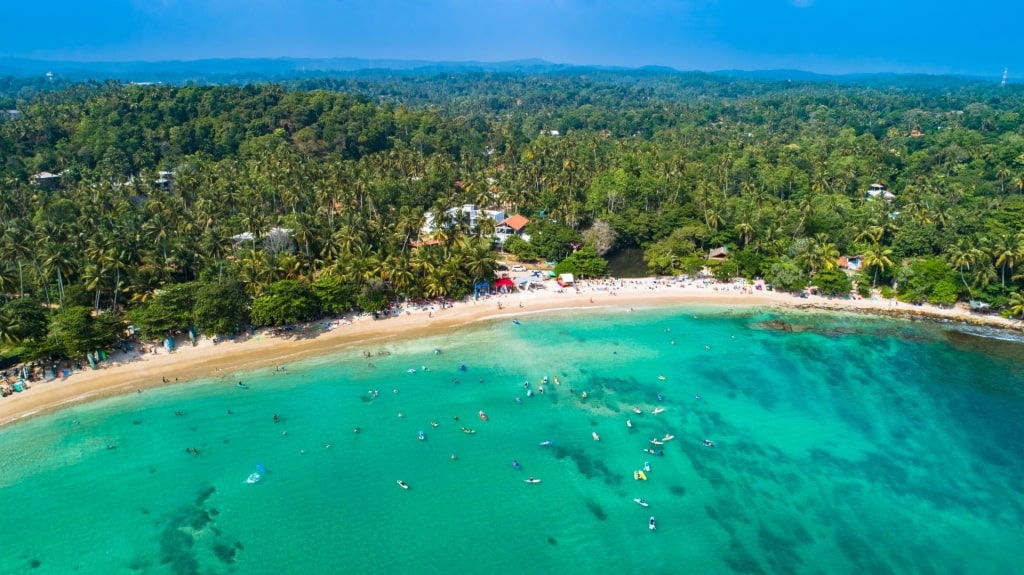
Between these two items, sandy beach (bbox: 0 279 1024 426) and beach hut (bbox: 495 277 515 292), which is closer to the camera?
sandy beach (bbox: 0 279 1024 426)

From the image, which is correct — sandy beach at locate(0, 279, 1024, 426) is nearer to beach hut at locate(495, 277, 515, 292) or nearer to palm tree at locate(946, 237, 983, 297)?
beach hut at locate(495, 277, 515, 292)

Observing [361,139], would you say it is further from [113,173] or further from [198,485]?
[198,485]

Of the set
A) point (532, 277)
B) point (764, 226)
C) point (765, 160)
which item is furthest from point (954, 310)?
point (765, 160)

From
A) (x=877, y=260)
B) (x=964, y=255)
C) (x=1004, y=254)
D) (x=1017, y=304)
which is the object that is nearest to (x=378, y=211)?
(x=877, y=260)

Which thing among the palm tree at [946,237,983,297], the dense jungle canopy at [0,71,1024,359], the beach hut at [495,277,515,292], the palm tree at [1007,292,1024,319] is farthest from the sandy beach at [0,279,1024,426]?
the palm tree at [946,237,983,297]

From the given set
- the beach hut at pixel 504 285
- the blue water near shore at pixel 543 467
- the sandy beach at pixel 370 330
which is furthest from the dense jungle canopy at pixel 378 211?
the blue water near shore at pixel 543 467

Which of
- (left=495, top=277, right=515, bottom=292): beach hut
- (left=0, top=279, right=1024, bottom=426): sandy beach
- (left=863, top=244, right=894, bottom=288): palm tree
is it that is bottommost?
(left=0, top=279, right=1024, bottom=426): sandy beach
